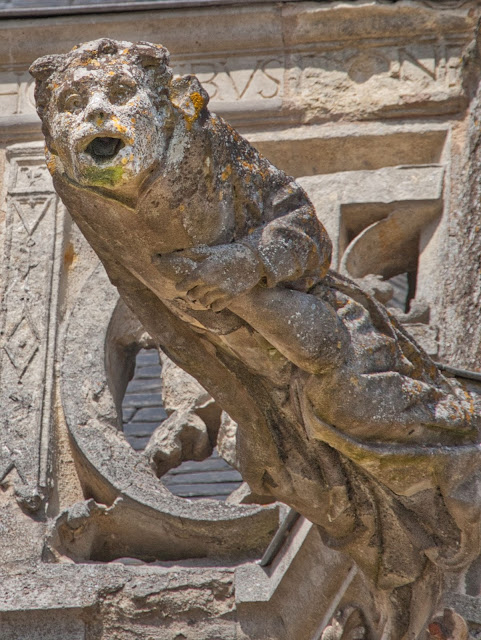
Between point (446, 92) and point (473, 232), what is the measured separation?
0.68 m

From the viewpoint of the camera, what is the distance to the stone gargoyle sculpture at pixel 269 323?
3.42 metres

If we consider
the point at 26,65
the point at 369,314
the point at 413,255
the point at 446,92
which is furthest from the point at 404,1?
the point at 369,314

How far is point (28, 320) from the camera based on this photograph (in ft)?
16.8

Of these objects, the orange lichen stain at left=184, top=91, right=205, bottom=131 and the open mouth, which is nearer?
the open mouth

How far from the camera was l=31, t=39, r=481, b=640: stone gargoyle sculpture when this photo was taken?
11.2 feet

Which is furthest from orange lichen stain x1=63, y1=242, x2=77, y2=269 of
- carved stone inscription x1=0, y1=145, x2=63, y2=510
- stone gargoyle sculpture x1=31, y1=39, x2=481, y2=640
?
stone gargoyle sculpture x1=31, y1=39, x2=481, y2=640

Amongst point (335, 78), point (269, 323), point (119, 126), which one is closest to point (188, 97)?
point (119, 126)

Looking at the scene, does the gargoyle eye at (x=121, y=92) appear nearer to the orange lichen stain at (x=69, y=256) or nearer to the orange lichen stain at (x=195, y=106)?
the orange lichen stain at (x=195, y=106)

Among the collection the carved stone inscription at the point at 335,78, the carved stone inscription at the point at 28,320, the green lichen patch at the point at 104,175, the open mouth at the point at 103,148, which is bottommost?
the carved stone inscription at the point at 28,320

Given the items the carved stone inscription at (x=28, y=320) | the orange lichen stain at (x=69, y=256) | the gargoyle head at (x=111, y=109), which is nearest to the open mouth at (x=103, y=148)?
the gargoyle head at (x=111, y=109)

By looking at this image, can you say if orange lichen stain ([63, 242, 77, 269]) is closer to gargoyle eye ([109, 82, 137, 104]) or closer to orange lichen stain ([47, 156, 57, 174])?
orange lichen stain ([47, 156, 57, 174])

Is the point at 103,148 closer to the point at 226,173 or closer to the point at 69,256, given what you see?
the point at 226,173

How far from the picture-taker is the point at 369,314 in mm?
3826

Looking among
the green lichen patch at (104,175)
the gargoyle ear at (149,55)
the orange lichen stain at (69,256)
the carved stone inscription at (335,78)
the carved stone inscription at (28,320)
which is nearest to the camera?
the green lichen patch at (104,175)
